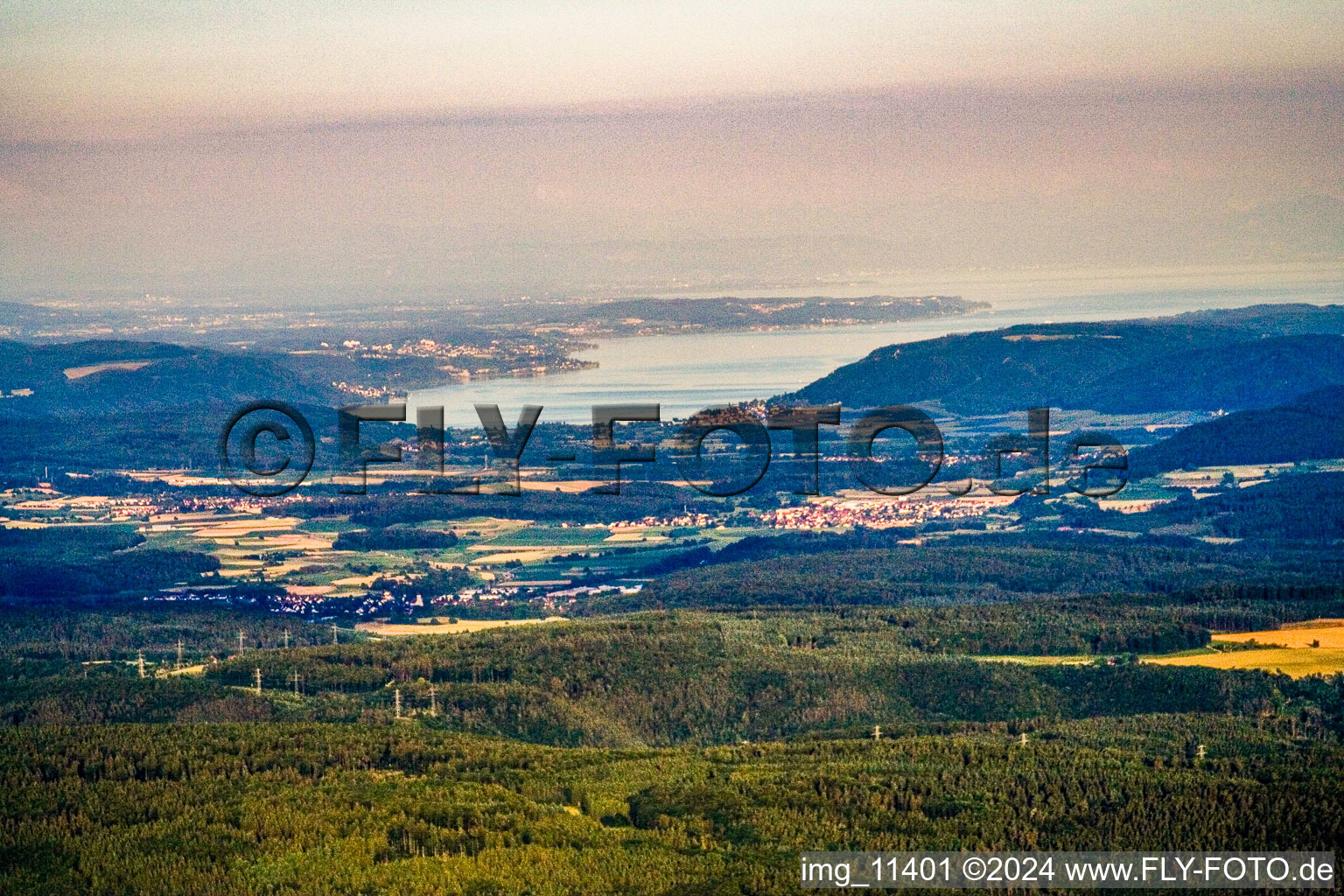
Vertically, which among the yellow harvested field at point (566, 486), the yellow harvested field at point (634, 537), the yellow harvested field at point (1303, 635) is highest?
the yellow harvested field at point (566, 486)

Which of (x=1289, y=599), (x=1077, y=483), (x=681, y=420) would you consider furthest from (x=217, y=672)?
(x=681, y=420)

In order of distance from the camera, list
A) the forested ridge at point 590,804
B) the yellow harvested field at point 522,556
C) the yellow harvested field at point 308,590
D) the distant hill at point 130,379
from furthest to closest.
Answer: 1. the distant hill at point 130,379
2. the yellow harvested field at point 522,556
3. the yellow harvested field at point 308,590
4. the forested ridge at point 590,804

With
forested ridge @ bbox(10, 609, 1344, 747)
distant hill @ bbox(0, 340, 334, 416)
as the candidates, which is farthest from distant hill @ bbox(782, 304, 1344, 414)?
forested ridge @ bbox(10, 609, 1344, 747)

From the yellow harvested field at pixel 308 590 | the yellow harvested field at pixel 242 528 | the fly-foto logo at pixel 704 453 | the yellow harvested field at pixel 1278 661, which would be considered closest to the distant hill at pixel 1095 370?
the fly-foto logo at pixel 704 453

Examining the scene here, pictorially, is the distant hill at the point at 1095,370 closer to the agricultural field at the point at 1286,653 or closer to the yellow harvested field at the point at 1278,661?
the agricultural field at the point at 1286,653

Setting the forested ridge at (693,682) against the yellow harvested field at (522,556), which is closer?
the forested ridge at (693,682)

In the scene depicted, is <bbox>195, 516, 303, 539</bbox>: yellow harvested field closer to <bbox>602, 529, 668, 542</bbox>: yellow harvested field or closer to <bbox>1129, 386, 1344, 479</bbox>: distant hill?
<bbox>602, 529, 668, 542</bbox>: yellow harvested field

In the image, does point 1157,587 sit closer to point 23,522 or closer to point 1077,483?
point 1077,483
